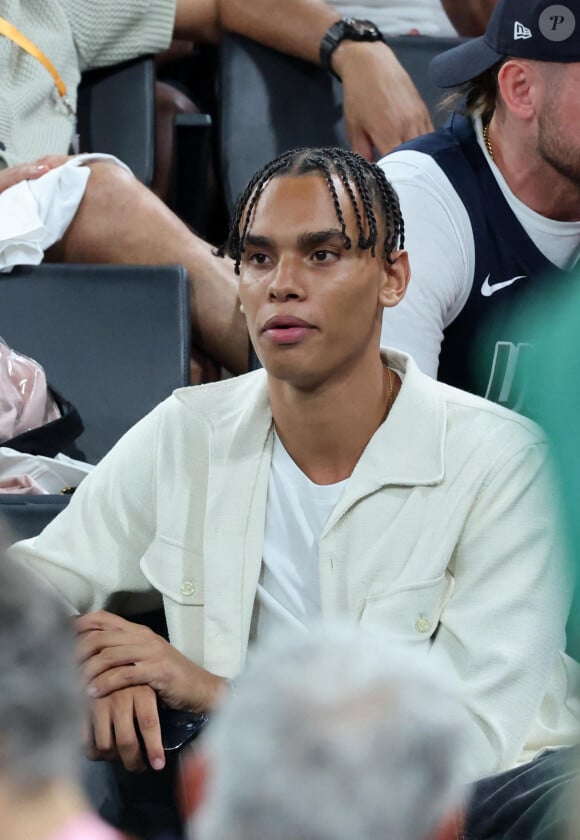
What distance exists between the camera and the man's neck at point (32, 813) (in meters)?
0.63

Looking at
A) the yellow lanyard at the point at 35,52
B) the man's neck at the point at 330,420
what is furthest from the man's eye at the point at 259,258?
the yellow lanyard at the point at 35,52

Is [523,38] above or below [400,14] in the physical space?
above

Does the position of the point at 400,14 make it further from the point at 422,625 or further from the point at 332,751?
the point at 332,751

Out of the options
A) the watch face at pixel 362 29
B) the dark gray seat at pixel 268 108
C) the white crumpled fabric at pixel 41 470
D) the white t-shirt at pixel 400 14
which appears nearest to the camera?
the white crumpled fabric at pixel 41 470

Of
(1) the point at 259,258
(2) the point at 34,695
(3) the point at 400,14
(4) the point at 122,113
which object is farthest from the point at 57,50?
(2) the point at 34,695

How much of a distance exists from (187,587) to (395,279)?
45 cm

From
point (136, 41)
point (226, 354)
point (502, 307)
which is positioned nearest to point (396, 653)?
point (502, 307)

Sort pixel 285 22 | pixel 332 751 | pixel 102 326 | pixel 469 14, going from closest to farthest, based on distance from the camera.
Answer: pixel 332 751
pixel 102 326
pixel 285 22
pixel 469 14

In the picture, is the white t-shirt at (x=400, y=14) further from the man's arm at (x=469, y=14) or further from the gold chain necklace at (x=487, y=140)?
the gold chain necklace at (x=487, y=140)

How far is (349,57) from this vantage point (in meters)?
2.85

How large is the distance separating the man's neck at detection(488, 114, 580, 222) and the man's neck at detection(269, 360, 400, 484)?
0.77 m

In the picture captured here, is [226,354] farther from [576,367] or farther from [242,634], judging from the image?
[576,367]

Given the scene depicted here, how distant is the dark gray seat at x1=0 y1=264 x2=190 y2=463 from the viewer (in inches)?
95.7

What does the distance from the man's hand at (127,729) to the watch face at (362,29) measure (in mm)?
1781
